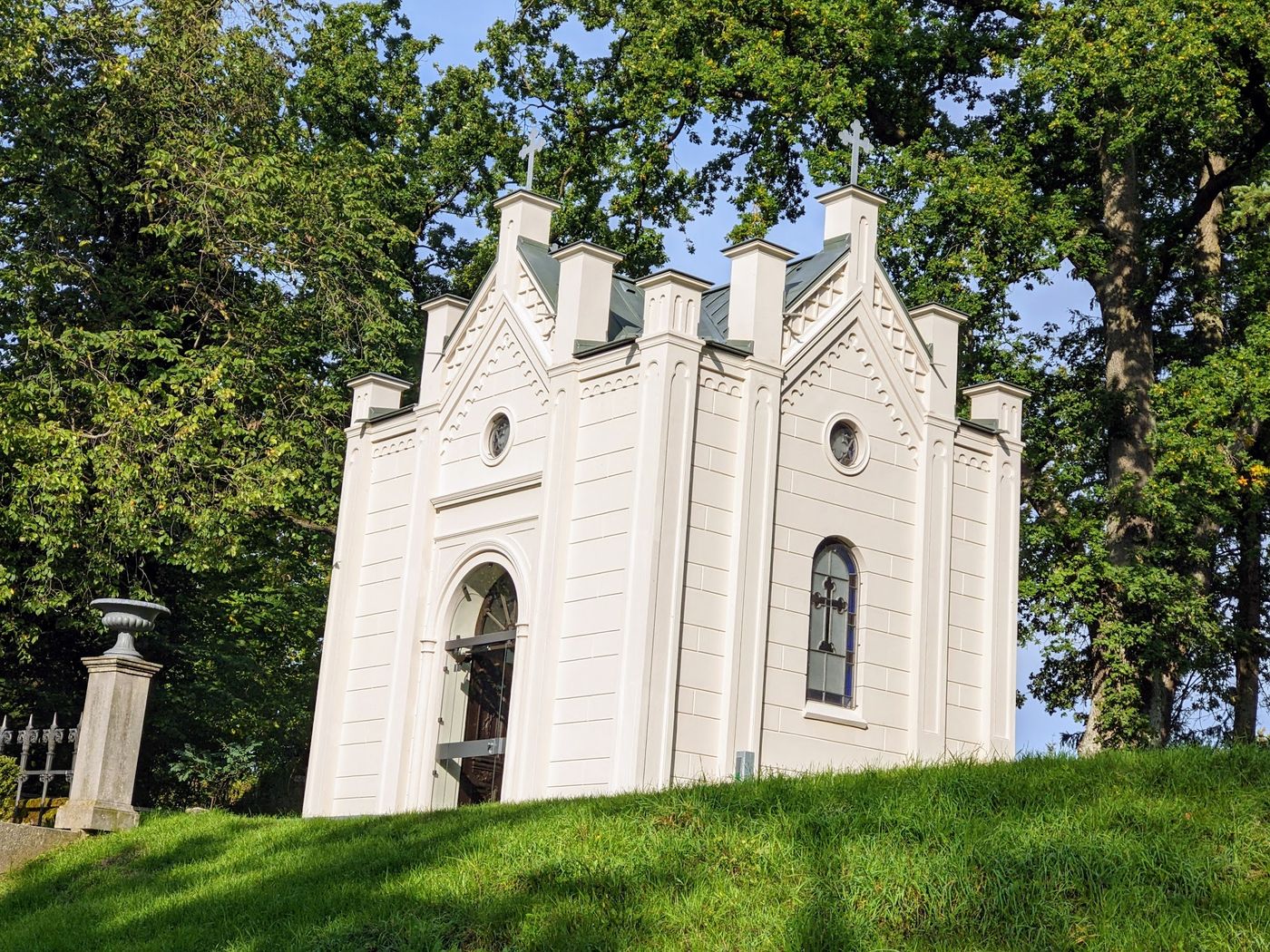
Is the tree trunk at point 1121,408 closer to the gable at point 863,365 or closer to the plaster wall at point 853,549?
the gable at point 863,365

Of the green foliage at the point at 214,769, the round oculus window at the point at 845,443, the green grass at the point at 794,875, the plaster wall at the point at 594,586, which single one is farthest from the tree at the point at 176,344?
the green grass at the point at 794,875

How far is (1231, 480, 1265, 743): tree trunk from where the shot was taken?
24.5 metres

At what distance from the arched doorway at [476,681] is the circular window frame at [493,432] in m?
1.20

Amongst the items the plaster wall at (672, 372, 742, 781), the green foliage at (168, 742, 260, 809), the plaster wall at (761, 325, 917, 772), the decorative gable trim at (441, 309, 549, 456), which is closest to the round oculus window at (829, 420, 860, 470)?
the plaster wall at (761, 325, 917, 772)

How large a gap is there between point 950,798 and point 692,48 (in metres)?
19.7

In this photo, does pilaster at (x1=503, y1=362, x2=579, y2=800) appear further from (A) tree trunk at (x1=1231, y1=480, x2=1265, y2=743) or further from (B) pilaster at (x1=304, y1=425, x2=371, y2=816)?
(A) tree trunk at (x1=1231, y1=480, x2=1265, y2=743)

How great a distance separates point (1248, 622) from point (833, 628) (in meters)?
11.8

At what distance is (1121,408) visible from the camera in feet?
79.4

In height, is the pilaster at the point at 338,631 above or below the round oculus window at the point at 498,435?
below

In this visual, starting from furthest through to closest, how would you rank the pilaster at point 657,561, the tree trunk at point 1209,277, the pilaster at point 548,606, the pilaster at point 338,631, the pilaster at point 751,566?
1. the tree trunk at point 1209,277
2. the pilaster at point 338,631
3. the pilaster at point 548,606
4. the pilaster at point 751,566
5. the pilaster at point 657,561

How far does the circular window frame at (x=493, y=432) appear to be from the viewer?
1812 centimetres

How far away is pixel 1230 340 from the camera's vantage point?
85.1 ft

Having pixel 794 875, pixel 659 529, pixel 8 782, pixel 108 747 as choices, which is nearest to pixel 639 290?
pixel 659 529

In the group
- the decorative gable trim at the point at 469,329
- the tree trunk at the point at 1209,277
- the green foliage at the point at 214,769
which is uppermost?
the tree trunk at the point at 1209,277
